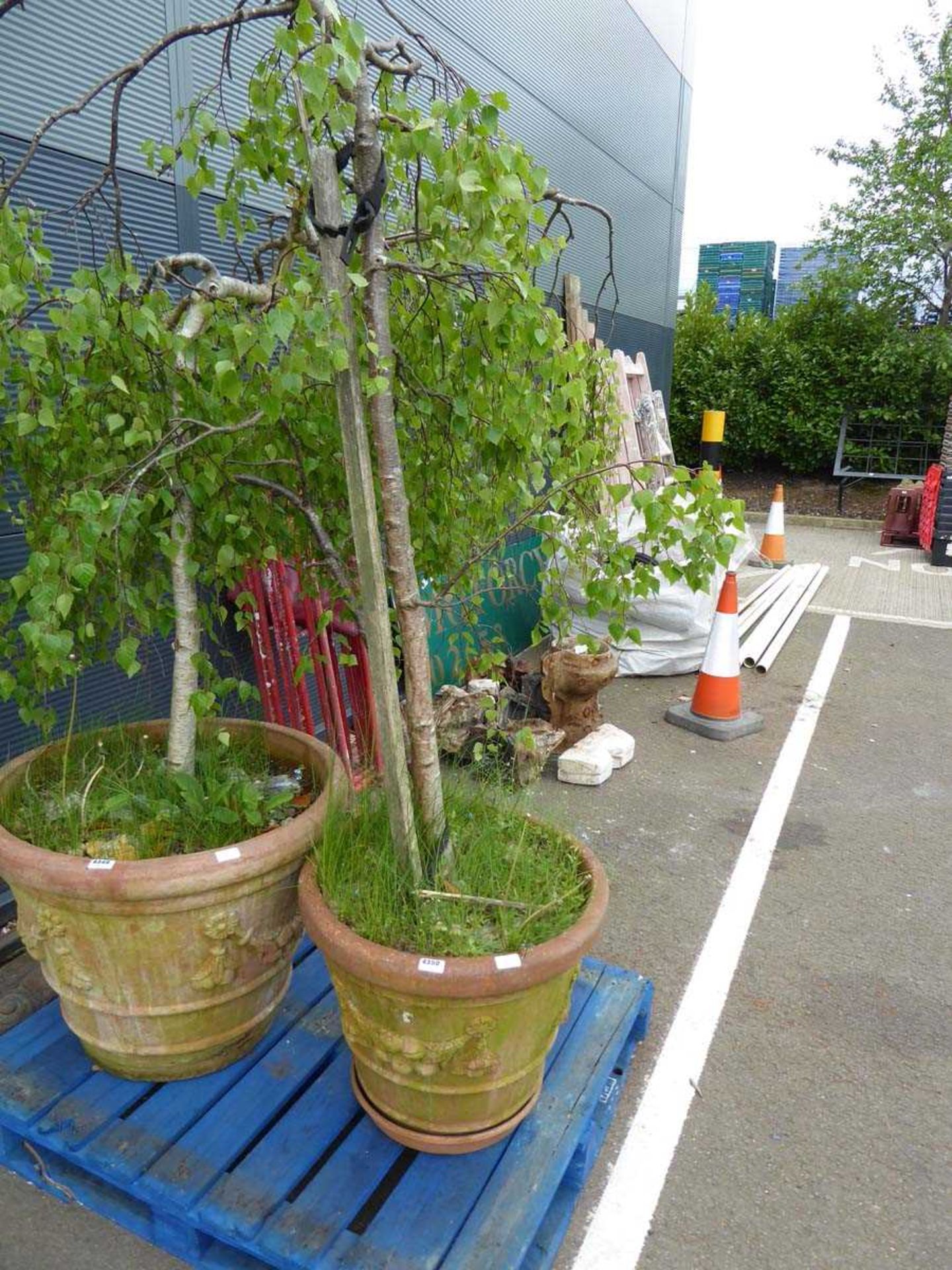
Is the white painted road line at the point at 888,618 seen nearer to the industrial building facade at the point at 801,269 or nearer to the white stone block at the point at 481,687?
the white stone block at the point at 481,687

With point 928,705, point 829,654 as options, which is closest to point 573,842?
point 928,705

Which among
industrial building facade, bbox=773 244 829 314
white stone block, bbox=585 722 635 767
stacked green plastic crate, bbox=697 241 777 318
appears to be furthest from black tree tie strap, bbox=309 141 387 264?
stacked green plastic crate, bbox=697 241 777 318

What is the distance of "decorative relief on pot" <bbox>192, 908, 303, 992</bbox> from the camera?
204 cm

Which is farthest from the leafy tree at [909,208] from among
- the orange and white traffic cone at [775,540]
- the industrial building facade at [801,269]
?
the orange and white traffic cone at [775,540]

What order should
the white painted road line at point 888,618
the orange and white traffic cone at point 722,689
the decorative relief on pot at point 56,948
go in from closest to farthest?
the decorative relief on pot at point 56,948
the orange and white traffic cone at point 722,689
the white painted road line at point 888,618

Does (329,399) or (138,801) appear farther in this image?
(138,801)

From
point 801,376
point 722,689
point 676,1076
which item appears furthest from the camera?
point 801,376

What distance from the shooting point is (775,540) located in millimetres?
9914

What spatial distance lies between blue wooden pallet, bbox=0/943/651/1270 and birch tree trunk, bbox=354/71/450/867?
0.70m

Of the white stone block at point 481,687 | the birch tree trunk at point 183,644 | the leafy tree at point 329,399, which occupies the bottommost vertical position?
the white stone block at point 481,687

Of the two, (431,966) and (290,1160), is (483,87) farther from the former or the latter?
(290,1160)

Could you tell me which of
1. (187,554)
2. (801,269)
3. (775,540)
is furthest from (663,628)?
(801,269)

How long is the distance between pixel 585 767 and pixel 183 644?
8.23 ft

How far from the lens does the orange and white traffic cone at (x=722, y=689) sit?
502 cm
